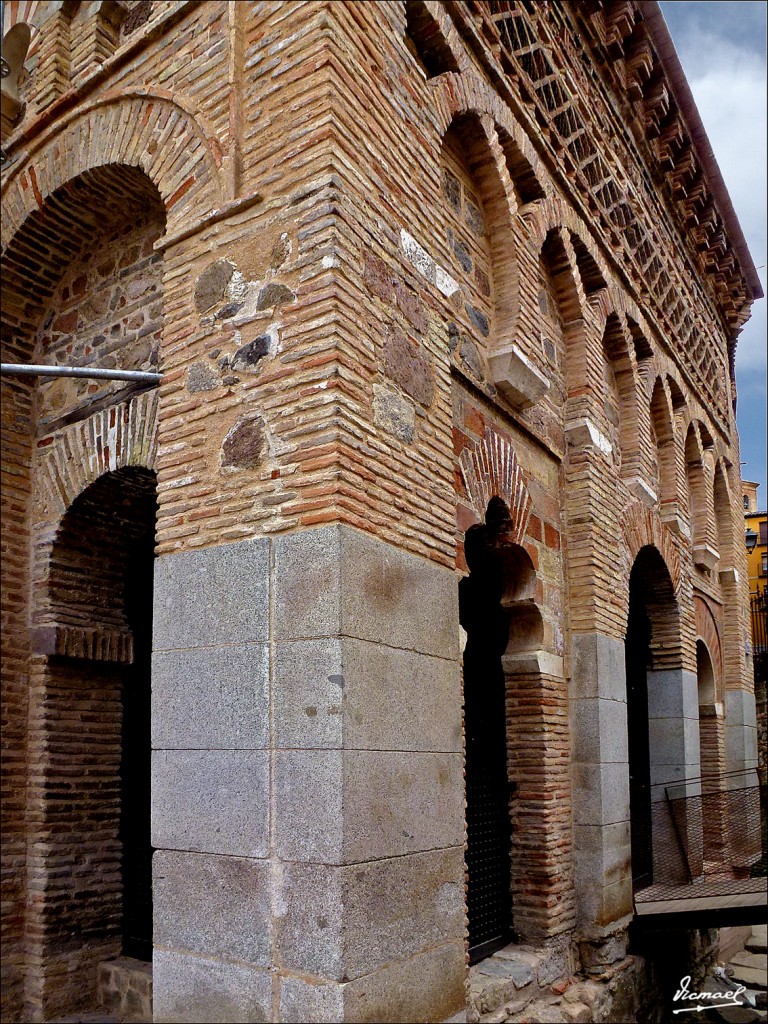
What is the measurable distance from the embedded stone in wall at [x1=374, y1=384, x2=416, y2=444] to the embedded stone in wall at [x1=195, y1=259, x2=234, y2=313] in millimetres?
912

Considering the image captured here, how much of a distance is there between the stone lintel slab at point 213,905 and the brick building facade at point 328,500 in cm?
A: 1

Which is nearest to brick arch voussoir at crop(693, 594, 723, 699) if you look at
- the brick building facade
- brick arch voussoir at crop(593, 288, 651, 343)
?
the brick building facade

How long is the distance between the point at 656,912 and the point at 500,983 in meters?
2.10

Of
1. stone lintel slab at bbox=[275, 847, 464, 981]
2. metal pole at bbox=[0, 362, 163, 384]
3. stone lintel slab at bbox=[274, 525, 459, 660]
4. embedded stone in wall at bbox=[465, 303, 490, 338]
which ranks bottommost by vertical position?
stone lintel slab at bbox=[275, 847, 464, 981]

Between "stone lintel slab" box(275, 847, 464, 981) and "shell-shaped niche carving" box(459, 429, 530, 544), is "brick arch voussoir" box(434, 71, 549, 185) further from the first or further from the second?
"stone lintel slab" box(275, 847, 464, 981)

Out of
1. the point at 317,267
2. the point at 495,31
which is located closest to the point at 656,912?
the point at 317,267

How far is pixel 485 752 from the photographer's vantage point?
645cm

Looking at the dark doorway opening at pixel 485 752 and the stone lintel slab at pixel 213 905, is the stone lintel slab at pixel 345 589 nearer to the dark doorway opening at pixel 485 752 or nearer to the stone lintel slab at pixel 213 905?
the stone lintel slab at pixel 213 905

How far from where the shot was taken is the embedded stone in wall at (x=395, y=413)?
4.23 meters

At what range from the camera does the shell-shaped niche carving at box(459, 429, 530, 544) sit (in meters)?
5.33

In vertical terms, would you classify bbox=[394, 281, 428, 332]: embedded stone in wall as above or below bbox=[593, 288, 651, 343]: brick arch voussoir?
below

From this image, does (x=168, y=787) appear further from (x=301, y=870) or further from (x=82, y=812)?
(x=82, y=812)

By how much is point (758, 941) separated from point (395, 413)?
10.1m

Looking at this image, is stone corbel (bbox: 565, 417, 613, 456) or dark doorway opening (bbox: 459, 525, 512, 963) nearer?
dark doorway opening (bbox: 459, 525, 512, 963)
